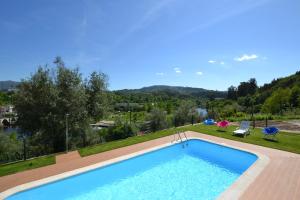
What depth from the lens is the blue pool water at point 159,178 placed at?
6.96 meters

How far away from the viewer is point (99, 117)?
1436cm

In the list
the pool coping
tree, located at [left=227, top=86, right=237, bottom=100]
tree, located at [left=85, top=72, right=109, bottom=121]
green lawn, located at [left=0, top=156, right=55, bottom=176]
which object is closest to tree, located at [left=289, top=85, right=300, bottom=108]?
the pool coping

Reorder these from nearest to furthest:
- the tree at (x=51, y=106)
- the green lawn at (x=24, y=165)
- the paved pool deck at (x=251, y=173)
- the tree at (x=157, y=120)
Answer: the paved pool deck at (x=251, y=173), the green lawn at (x=24, y=165), the tree at (x=51, y=106), the tree at (x=157, y=120)

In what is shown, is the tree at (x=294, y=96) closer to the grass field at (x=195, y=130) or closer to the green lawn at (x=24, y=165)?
the grass field at (x=195, y=130)

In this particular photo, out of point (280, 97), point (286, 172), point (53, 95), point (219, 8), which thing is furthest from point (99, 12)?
point (280, 97)

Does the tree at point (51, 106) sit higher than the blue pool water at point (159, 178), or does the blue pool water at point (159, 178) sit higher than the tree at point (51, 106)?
the tree at point (51, 106)

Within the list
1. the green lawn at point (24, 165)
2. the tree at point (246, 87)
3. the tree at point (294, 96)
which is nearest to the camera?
the green lawn at point (24, 165)

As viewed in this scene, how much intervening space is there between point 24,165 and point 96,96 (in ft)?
21.2

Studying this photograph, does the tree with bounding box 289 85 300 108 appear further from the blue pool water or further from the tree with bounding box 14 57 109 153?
the tree with bounding box 14 57 109 153

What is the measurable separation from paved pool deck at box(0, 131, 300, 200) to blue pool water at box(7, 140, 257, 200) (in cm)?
54

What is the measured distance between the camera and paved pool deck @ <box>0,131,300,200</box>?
607cm

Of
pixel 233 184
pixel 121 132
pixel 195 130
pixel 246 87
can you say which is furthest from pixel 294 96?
pixel 246 87

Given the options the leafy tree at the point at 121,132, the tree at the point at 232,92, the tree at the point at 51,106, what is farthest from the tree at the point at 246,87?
the tree at the point at 51,106

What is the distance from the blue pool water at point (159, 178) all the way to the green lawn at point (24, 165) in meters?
1.96
